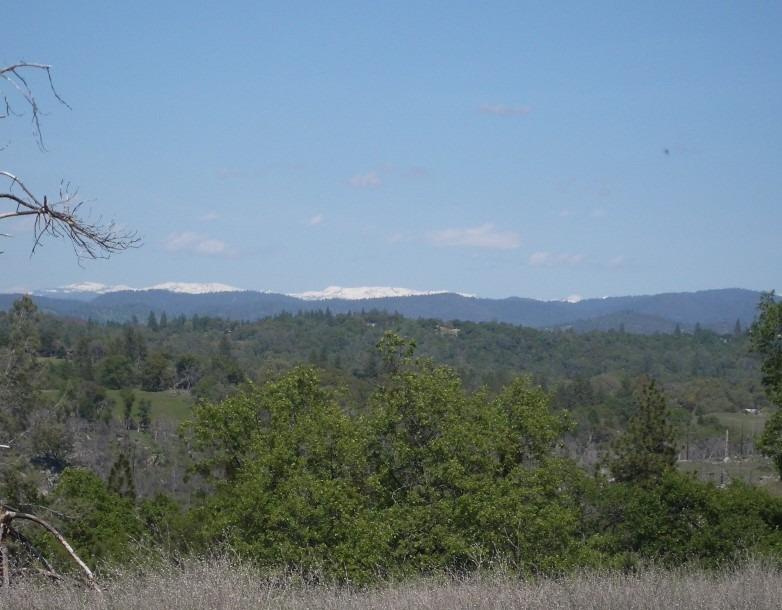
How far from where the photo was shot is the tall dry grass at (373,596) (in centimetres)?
584

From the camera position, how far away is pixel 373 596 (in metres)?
6.73

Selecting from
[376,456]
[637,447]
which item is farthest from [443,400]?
[637,447]

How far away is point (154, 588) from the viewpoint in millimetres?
6117

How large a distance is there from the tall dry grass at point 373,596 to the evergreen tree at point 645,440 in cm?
3590

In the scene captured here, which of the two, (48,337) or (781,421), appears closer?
(781,421)

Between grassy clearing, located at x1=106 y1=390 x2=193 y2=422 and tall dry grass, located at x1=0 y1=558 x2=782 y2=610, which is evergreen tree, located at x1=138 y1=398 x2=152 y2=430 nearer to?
grassy clearing, located at x1=106 y1=390 x2=193 y2=422

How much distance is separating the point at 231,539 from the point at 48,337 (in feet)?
375

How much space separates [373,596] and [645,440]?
37.3m

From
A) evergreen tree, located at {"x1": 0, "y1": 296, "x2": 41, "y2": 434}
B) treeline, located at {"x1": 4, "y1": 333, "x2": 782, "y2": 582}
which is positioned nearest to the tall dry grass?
treeline, located at {"x1": 4, "y1": 333, "x2": 782, "y2": 582}

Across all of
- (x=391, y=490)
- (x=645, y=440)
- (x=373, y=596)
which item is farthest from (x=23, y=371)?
(x=645, y=440)

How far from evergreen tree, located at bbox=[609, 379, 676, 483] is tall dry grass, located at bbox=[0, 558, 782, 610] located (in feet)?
118

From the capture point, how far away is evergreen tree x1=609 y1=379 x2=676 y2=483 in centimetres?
4125

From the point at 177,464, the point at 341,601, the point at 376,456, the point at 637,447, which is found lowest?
the point at 177,464

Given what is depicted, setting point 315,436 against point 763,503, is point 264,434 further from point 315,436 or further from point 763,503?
point 763,503
